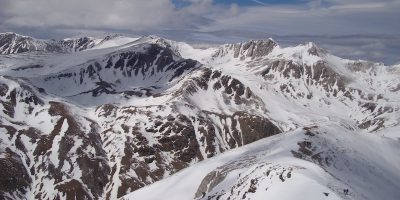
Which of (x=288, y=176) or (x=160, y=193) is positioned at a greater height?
(x=288, y=176)

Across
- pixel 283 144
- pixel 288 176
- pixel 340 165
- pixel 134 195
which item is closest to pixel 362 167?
pixel 340 165

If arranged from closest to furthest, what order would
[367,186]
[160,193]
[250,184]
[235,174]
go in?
[250,184] → [235,174] → [367,186] → [160,193]

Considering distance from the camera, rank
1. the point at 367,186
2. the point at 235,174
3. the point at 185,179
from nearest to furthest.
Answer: the point at 235,174 → the point at 367,186 → the point at 185,179

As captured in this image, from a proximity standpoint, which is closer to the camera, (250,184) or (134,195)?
(250,184)

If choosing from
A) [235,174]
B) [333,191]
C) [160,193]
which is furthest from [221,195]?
[160,193]

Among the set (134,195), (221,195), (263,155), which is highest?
(221,195)

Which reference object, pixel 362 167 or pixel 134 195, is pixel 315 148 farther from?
pixel 134 195

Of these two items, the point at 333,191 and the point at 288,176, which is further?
the point at 288,176

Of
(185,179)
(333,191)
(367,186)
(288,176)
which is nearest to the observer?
(333,191)

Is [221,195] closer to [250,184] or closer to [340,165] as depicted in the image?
[250,184]
